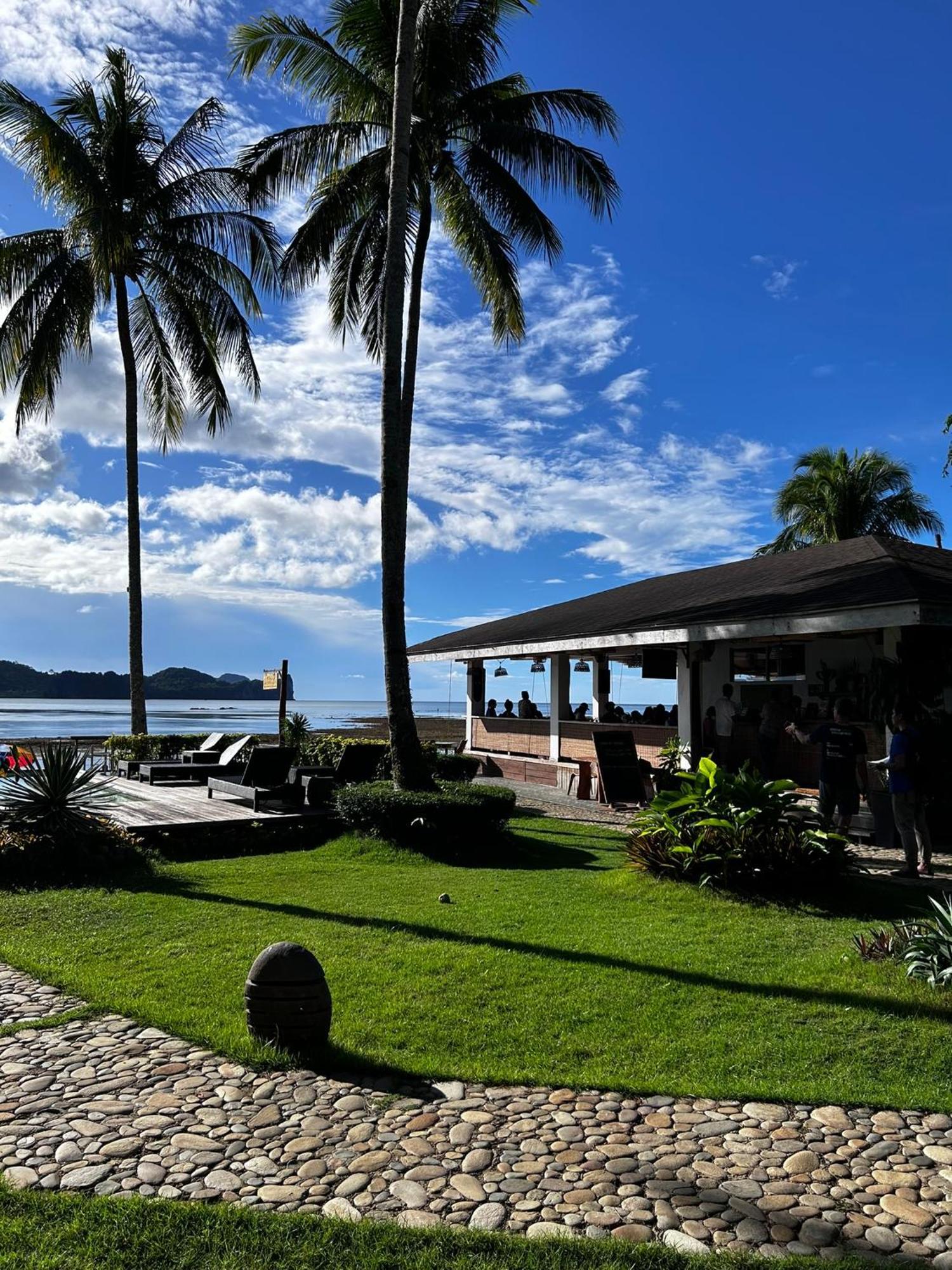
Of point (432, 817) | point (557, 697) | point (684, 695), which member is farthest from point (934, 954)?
point (557, 697)

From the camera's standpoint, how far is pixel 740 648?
713 inches

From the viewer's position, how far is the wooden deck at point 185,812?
11.4 m

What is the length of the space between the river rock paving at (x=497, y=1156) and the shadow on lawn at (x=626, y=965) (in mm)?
1242

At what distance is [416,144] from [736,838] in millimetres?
13585

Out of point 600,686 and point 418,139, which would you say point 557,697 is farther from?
point 418,139

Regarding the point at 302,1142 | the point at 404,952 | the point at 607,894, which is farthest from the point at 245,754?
the point at 302,1142

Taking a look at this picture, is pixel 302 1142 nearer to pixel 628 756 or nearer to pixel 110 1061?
pixel 110 1061

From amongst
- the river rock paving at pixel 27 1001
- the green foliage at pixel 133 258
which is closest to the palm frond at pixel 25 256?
the green foliage at pixel 133 258

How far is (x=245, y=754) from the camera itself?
16500 mm

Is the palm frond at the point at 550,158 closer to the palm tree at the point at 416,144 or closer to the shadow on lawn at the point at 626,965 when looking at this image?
the palm tree at the point at 416,144

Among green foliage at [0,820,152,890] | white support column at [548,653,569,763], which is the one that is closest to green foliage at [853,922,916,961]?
green foliage at [0,820,152,890]

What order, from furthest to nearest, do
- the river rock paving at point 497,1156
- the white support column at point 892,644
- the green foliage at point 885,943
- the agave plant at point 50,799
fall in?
the white support column at point 892,644 → the agave plant at point 50,799 → the green foliage at point 885,943 → the river rock paving at point 497,1156

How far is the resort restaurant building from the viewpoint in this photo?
11.7 meters

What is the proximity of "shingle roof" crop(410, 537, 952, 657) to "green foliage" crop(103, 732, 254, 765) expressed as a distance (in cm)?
639
